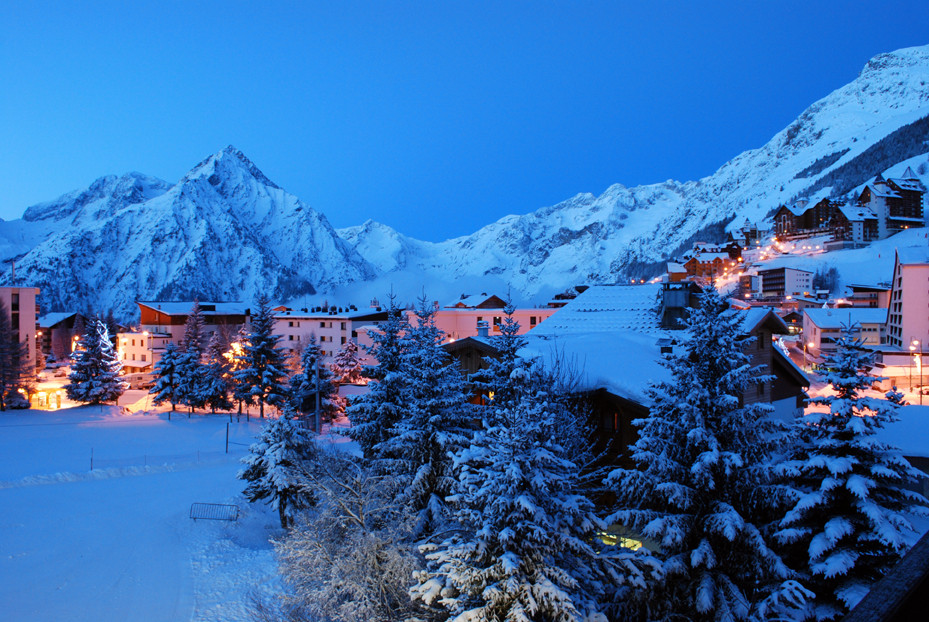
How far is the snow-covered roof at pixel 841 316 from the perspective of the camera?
63.6m

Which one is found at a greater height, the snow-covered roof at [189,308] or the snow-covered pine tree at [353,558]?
the snow-covered roof at [189,308]

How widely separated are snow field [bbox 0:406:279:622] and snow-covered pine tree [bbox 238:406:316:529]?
174cm

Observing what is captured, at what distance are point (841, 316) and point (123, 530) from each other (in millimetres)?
73708

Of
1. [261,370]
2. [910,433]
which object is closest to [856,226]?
[910,433]

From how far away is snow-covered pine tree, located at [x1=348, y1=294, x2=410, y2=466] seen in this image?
16734 millimetres

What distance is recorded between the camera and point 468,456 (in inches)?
336

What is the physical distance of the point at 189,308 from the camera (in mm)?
80188

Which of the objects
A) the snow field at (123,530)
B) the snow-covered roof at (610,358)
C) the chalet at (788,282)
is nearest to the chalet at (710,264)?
the chalet at (788,282)

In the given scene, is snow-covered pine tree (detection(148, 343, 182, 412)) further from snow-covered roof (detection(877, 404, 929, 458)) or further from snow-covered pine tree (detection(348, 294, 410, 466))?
snow-covered roof (detection(877, 404, 929, 458))

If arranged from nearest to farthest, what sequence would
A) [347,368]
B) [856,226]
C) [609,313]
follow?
[609,313] < [347,368] < [856,226]

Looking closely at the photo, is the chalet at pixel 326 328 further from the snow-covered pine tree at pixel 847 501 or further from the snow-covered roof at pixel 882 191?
the snow-covered roof at pixel 882 191

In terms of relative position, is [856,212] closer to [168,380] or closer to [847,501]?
[847,501]

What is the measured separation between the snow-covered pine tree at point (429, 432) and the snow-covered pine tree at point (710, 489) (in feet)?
16.4

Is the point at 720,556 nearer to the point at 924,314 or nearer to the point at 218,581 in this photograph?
the point at 218,581
